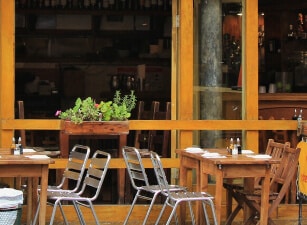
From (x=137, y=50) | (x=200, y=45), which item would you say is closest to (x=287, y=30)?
(x=137, y=50)

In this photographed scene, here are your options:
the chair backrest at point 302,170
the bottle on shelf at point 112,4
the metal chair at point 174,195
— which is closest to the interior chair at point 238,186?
the chair backrest at point 302,170

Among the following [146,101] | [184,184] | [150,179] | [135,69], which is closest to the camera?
[184,184]

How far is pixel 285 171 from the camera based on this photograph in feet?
24.6

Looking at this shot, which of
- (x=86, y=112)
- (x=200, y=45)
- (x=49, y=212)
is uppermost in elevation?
(x=200, y=45)

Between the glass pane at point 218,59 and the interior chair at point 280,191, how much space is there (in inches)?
48.3

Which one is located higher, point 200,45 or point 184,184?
point 200,45

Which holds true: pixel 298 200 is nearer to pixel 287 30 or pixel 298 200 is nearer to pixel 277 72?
pixel 277 72

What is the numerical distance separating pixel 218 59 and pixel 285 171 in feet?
6.04

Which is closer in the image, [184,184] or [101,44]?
[184,184]

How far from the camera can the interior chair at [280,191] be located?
7.33 meters

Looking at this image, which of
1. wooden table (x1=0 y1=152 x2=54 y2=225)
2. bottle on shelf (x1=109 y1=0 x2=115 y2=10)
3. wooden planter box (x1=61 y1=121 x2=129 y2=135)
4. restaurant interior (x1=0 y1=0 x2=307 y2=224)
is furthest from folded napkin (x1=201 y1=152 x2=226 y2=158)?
bottle on shelf (x1=109 y1=0 x2=115 y2=10)

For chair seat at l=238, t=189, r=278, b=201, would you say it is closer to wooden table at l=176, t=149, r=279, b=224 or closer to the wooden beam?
wooden table at l=176, t=149, r=279, b=224

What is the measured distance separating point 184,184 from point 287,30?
6.48 metres

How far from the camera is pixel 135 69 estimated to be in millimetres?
Answer: 12633
